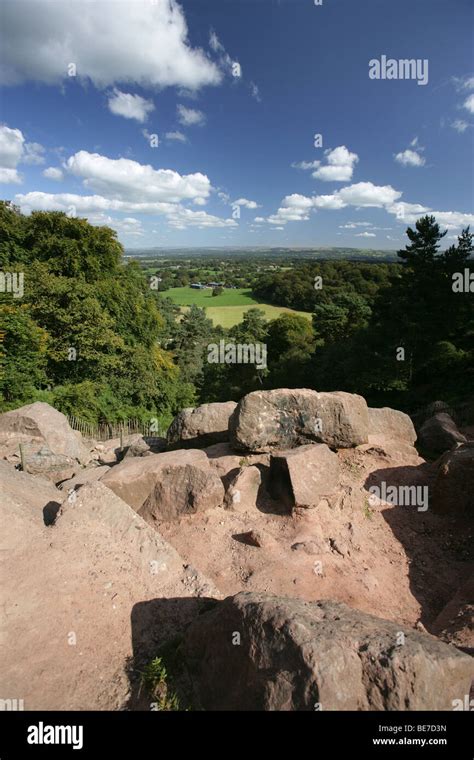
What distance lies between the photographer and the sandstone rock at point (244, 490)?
908 centimetres

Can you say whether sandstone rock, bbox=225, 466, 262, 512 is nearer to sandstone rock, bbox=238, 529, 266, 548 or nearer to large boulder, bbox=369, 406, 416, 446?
sandstone rock, bbox=238, 529, 266, 548

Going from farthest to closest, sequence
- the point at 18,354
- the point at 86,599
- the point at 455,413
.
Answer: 1. the point at 18,354
2. the point at 455,413
3. the point at 86,599

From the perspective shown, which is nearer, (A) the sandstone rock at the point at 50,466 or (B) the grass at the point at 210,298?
(A) the sandstone rock at the point at 50,466

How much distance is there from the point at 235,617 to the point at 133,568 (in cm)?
269

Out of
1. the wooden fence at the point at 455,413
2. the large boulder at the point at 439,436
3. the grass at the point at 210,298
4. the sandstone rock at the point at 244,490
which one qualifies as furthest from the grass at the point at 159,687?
the grass at the point at 210,298

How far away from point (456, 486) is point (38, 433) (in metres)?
14.3

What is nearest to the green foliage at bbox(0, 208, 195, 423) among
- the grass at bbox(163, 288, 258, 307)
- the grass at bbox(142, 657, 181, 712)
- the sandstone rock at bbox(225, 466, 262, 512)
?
the sandstone rock at bbox(225, 466, 262, 512)

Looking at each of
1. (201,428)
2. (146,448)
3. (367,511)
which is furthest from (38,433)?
(367,511)

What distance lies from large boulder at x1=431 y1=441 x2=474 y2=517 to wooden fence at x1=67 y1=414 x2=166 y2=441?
12.1 meters

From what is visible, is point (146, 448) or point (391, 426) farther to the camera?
point (146, 448)

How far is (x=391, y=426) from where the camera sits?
40.2 ft

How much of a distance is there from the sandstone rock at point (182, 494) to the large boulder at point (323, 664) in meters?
4.19

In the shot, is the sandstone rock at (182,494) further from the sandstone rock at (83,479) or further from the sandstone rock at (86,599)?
the sandstone rock at (83,479)

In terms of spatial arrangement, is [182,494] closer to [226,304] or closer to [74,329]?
[74,329]
